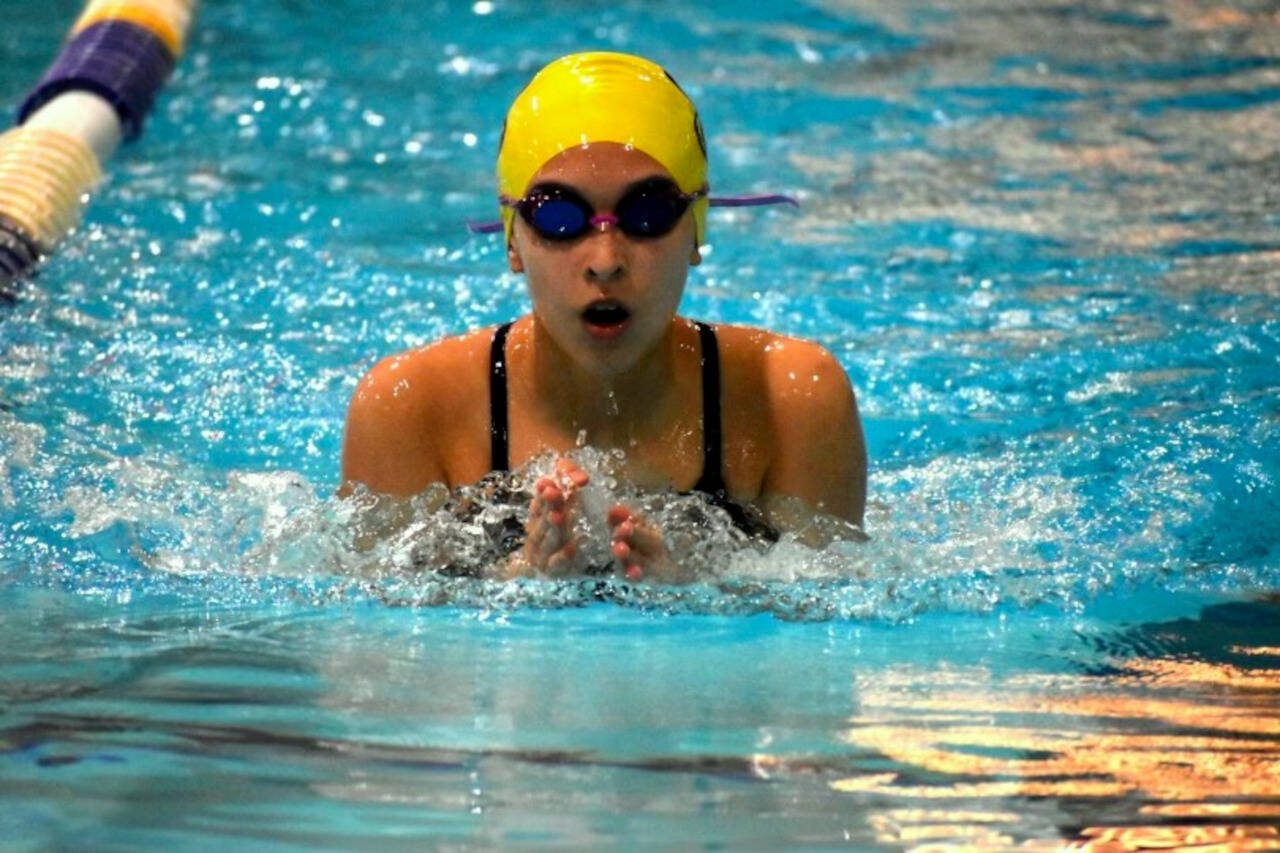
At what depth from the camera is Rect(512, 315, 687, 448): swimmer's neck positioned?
331cm

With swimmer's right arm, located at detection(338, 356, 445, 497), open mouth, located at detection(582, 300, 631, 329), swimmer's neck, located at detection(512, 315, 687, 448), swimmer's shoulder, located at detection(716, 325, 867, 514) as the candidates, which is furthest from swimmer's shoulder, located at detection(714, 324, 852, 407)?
swimmer's right arm, located at detection(338, 356, 445, 497)

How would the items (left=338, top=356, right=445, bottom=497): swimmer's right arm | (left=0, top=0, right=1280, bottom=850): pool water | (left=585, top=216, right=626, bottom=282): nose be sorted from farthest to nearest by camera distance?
(left=338, top=356, right=445, bottom=497): swimmer's right arm → (left=585, top=216, right=626, bottom=282): nose → (left=0, top=0, right=1280, bottom=850): pool water

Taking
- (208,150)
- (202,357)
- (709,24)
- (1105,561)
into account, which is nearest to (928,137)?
(709,24)

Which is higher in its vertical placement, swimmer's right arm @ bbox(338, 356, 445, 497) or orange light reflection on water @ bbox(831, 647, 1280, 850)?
swimmer's right arm @ bbox(338, 356, 445, 497)

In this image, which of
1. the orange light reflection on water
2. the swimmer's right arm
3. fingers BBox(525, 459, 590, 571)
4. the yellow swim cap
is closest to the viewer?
the orange light reflection on water

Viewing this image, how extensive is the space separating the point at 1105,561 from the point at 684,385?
97 cm

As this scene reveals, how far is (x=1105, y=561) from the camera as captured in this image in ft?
11.8

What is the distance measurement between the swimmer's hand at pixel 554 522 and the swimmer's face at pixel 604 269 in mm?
268

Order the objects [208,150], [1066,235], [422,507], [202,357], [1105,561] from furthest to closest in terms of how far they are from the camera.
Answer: [208,150] → [1066,235] → [202,357] → [1105,561] → [422,507]

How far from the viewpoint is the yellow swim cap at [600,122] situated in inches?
123

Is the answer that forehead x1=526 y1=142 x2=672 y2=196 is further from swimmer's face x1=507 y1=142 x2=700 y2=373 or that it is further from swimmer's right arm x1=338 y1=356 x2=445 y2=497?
swimmer's right arm x1=338 y1=356 x2=445 y2=497

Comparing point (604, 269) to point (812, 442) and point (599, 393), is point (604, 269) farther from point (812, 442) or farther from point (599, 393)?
point (812, 442)

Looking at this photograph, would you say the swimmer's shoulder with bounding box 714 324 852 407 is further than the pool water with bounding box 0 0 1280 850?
Yes

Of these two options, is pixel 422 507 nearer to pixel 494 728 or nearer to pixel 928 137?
pixel 494 728
